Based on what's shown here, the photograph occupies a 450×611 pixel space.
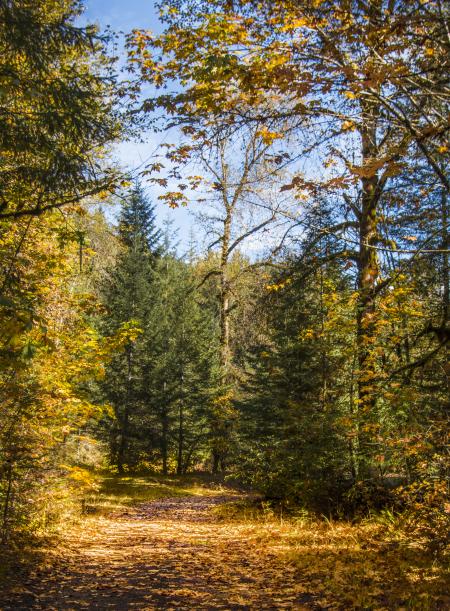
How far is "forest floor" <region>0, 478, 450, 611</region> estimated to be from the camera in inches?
202

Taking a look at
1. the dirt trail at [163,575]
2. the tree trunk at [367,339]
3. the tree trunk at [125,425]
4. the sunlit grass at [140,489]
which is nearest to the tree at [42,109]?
the tree trunk at [367,339]

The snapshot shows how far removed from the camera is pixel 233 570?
6.55 meters

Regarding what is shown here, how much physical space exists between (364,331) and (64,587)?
647 cm

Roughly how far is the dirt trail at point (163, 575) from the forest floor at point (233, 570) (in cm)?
1

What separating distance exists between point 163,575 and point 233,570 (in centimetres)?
96

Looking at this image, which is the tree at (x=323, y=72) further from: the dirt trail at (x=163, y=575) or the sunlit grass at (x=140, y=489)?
the sunlit grass at (x=140, y=489)

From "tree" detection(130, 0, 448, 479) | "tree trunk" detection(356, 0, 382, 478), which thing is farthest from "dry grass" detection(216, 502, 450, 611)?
"tree" detection(130, 0, 448, 479)

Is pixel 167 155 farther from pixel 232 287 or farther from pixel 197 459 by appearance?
pixel 197 459

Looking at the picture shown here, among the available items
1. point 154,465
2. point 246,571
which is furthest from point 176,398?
point 246,571

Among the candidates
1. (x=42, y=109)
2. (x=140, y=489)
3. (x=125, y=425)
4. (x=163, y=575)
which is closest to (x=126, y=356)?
(x=125, y=425)

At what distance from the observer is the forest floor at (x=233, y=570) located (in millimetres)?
5137

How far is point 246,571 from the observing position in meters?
6.46

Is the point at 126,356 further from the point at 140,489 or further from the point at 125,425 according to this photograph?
the point at 140,489

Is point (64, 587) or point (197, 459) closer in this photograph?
point (64, 587)
